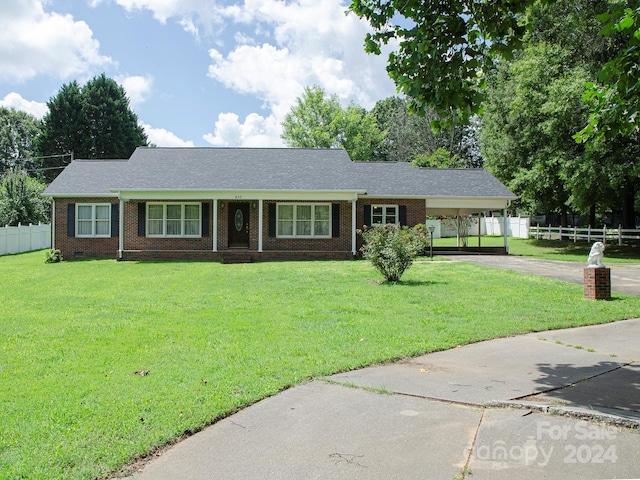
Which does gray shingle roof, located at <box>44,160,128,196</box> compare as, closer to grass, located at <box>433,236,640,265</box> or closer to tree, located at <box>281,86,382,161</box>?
grass, located at <box>433,236,640,265</box>

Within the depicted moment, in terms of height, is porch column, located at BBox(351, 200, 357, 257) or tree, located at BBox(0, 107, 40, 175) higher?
tree, located at BBox(0, 107, 40, 175)

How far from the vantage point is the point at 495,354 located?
21.2 ft

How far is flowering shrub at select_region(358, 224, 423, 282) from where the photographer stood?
12938 mm

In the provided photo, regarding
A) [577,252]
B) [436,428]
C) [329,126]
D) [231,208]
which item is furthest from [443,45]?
[329,126]

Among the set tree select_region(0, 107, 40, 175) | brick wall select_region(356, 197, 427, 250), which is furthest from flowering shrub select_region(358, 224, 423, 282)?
tree select_region(0, 107, 40, 175)

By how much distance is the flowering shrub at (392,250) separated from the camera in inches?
509

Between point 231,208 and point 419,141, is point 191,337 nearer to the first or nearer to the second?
point 231,208

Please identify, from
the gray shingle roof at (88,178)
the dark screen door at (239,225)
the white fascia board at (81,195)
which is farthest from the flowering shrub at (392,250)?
the gray shingle roof at (88,178)

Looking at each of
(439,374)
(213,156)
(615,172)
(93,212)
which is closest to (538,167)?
(615,172)

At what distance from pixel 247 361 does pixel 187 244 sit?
1741 cm

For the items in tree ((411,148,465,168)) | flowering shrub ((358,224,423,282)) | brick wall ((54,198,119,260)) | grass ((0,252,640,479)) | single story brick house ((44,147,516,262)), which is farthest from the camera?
tree ((411,148,465,168))

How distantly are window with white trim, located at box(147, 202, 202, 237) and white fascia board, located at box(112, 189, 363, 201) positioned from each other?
107 centimetres

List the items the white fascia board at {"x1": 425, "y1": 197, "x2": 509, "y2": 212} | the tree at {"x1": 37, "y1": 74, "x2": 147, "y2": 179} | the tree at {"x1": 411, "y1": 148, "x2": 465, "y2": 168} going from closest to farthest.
A: the white fascia board at {"x1": 425, "y1": 197, "x2": 509, "y2": 212}, the tree at {"x1": 411, "y1": 148, "x2": 465, "y2": 168}, the tree at {"x1": 37, "y1": 74, "x2": 147, "y2": 179}

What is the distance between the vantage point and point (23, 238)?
28625 millimetres
